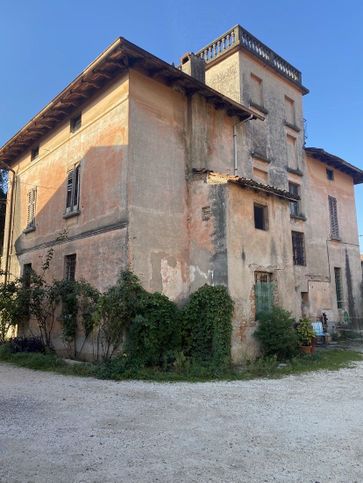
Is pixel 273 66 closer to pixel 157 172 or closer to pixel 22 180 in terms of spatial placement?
pixel 157 172

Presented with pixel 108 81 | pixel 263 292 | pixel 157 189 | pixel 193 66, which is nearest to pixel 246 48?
pixel 193 66

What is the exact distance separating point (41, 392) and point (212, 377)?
379 centimetres

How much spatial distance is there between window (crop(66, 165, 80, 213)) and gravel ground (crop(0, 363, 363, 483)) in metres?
6.56

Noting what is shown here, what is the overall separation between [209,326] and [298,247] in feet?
29.9

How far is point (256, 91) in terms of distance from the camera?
16719 mm

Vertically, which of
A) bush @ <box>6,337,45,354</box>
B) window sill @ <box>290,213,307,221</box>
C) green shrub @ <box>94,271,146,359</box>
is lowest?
bush @ <box>6,337,45,354</box>

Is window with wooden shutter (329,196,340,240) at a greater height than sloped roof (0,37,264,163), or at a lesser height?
lesser

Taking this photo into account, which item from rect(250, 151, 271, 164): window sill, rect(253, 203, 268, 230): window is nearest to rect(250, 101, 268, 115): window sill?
rect(250, 151, 271, 164): window sill

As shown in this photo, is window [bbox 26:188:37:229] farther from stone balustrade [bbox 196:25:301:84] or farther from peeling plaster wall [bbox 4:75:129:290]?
stone balustrade [bbox 196:25:301:84]

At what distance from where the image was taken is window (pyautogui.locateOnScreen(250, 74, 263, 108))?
16469 mm

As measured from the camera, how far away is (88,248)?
39.8 ft


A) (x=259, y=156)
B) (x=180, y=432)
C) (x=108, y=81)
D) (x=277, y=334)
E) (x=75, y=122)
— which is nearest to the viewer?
(x=180, y=432)

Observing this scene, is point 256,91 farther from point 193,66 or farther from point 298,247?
point 298,247

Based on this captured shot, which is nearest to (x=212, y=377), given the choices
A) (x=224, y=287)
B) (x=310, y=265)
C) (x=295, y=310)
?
(x=224, y=287)
